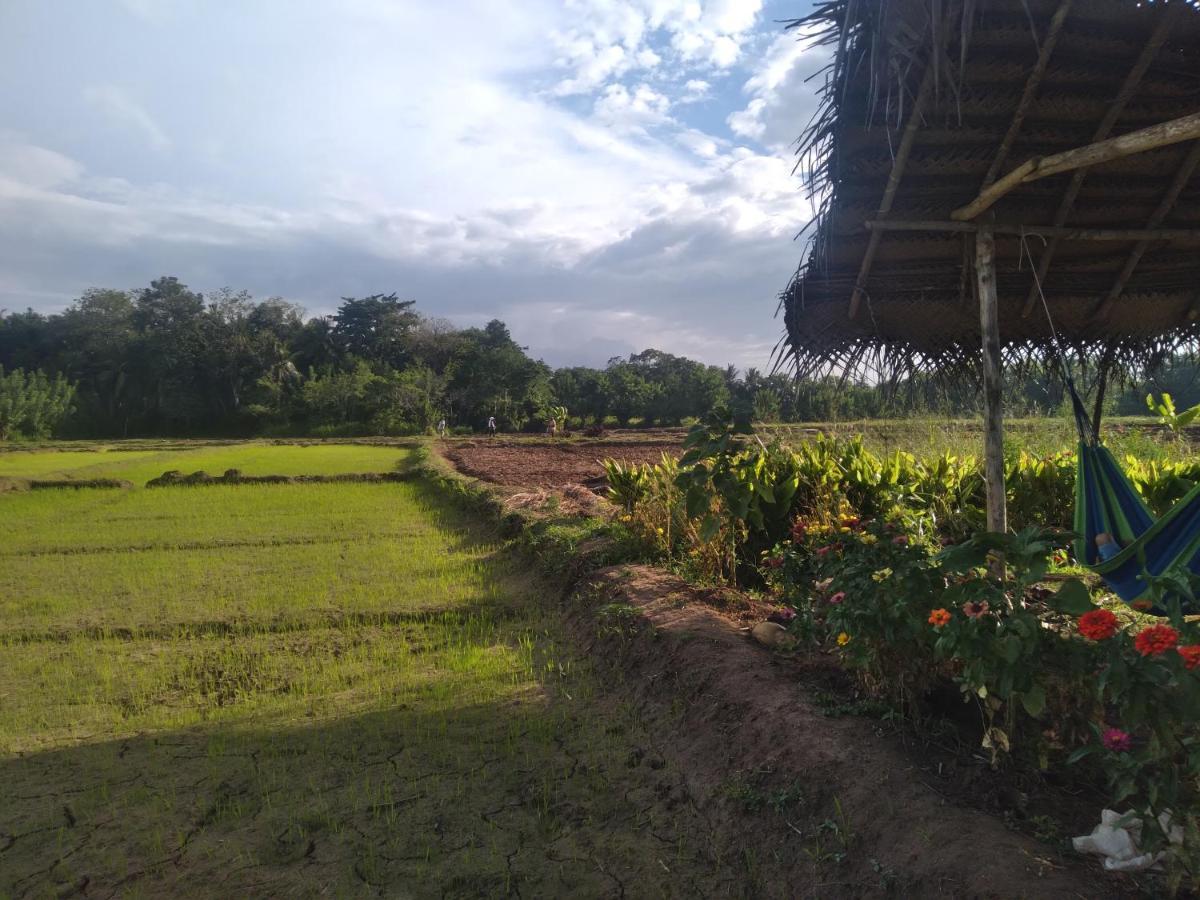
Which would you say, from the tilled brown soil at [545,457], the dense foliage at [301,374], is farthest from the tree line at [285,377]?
the tilled brown soil at [545,457]

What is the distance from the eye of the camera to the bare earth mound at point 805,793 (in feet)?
5.43

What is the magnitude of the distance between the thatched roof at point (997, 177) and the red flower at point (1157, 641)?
1.90 m

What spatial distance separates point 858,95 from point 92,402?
1572 inches

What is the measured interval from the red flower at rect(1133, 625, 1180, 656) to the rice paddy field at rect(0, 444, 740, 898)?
45.2 inches

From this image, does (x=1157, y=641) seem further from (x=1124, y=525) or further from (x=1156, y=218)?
(x=1156, y=218)

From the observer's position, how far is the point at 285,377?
3409cm

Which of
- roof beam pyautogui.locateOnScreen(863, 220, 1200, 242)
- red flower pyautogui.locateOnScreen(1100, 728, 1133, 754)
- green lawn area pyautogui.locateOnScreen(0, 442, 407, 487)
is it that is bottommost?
green lawn area pyautogui.locateOnScreen(0, 442, 407, 487)

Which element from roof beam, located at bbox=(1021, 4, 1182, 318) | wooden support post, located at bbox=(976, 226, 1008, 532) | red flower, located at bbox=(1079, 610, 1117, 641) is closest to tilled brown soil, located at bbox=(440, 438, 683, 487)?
roof beam, located at bbox=(1021, 4, 1182, 318)

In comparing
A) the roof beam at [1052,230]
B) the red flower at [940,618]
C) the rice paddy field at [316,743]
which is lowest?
the rice paddy field at [316,743]

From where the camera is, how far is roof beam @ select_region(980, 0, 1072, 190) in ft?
8.74

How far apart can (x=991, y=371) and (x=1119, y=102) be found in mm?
1142

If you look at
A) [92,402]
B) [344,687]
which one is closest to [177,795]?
[344,687]

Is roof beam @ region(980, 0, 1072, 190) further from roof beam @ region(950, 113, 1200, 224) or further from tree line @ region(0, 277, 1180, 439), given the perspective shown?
tree line @ region(0, 277, 1180, 439)

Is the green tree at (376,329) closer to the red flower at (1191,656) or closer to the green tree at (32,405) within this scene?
the green tree at (32,405)
